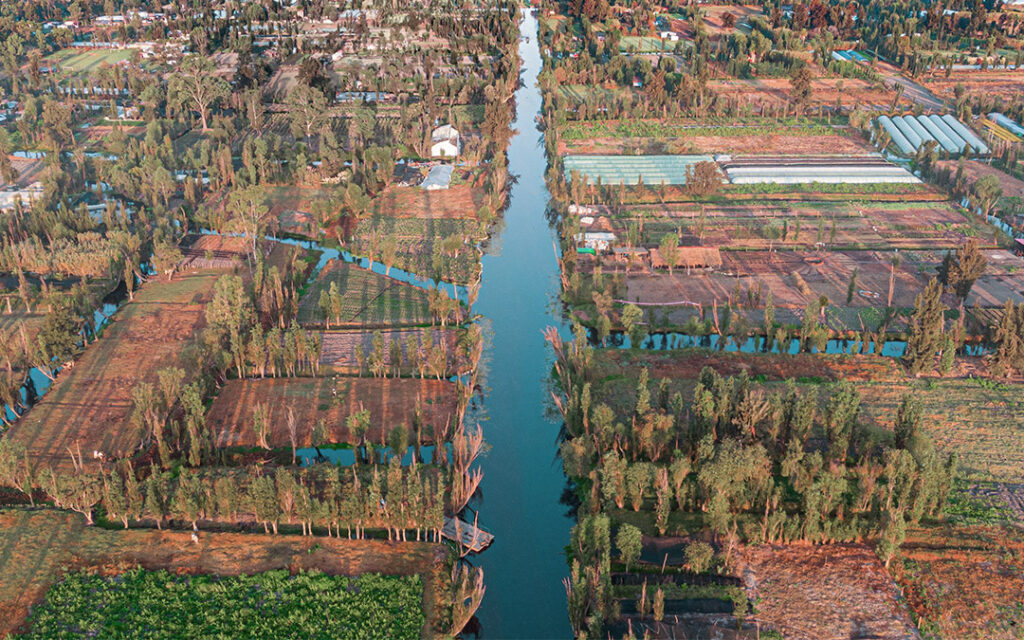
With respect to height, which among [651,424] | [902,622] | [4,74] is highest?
[4,74]

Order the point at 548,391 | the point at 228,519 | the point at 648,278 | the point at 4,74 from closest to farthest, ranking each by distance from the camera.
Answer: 1. the point at 228,519
2. the point at 548,391
3. the point at 648,278
4. the point at 4,74

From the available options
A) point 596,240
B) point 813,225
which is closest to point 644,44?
point 813,225

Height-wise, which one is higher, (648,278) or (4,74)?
(4,74)

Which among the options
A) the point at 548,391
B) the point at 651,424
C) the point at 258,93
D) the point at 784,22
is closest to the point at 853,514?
the point at 651,424

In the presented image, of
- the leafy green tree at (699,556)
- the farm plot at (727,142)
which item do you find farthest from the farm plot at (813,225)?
the leafy green tree at (699,556)

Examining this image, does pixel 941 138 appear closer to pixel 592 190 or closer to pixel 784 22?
pixel 592 190
